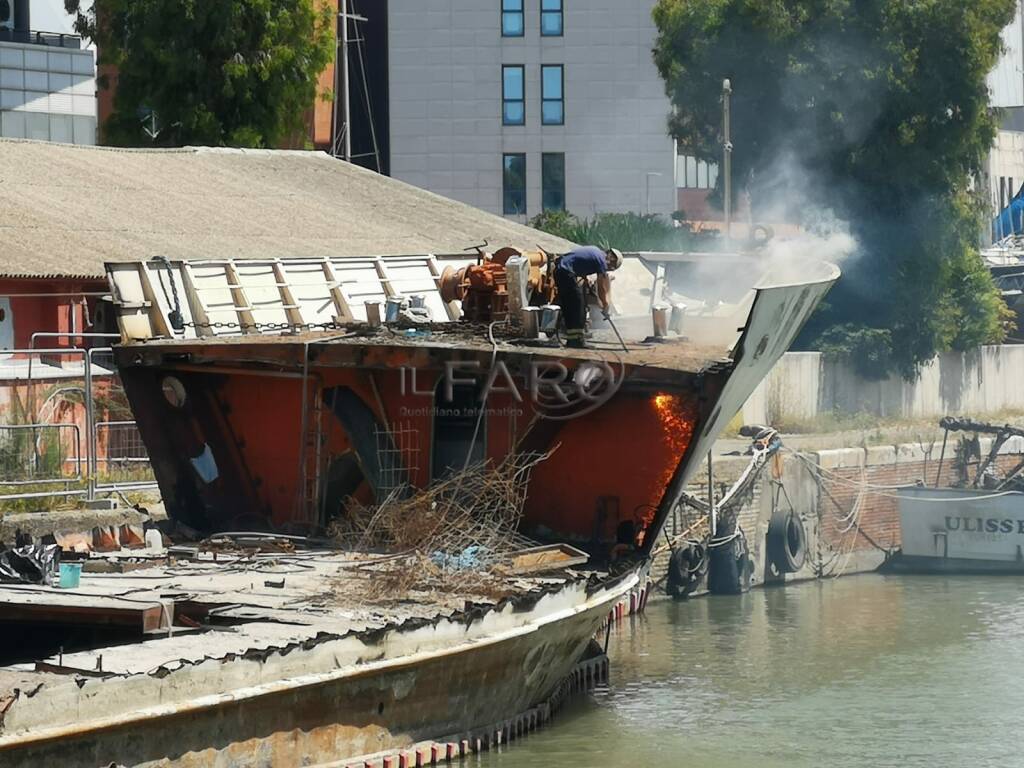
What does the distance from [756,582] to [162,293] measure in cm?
1222

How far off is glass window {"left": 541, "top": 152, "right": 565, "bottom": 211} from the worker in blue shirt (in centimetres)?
3700

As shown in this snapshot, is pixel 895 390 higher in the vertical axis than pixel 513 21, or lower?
lower

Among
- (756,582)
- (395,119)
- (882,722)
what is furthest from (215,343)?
(395,119)

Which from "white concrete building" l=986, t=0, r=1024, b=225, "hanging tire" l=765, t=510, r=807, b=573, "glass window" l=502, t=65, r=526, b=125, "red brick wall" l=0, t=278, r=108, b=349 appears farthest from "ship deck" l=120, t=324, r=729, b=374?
"white concrete building" l=986, t=0, r=1024, b=225

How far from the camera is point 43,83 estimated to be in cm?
4275

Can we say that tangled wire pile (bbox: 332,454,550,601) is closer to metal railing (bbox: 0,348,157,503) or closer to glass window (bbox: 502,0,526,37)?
metal railing (bbox: 0,348,157,503)

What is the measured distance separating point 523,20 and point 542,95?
7.13ft

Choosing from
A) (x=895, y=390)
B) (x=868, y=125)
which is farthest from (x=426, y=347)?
(x=895, y=390)

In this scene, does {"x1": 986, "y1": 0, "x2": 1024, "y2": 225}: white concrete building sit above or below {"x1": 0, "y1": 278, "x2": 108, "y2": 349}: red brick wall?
above

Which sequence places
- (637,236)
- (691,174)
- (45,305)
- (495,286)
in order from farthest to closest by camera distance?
(691,174)
(637,236)
(45,305)
(495,286)

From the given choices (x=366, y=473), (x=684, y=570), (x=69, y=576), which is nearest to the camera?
(x=69, y=576)

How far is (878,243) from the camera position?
39.8m

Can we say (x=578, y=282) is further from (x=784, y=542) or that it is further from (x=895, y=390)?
(x=895, y=390)

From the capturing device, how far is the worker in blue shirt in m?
17.8
